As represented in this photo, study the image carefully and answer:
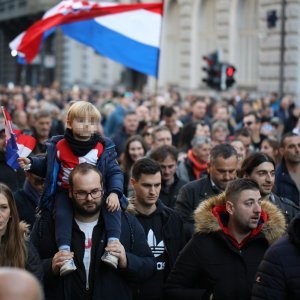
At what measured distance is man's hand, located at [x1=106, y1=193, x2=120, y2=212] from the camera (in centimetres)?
541

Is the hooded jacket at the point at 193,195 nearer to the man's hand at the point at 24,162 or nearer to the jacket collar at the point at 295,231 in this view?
the man's hand at the point at 24,162

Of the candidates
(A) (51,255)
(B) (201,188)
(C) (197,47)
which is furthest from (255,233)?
(C) (197,47)

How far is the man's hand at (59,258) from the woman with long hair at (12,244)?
0.94ft

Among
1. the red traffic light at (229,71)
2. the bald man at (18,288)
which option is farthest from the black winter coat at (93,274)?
the red traffic light at (229,71)

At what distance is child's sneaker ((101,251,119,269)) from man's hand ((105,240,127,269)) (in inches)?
0.9

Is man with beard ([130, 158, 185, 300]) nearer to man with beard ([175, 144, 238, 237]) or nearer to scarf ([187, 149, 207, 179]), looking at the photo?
man with beard ([175, 144, 238, 237])

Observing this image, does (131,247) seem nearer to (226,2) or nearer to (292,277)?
(292,277)

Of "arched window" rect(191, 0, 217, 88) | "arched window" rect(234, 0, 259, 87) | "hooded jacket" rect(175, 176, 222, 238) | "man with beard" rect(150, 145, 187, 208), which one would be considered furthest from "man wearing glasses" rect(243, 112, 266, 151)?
"arched window" rect(191, 0, 217, 88)

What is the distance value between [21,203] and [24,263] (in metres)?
2.05

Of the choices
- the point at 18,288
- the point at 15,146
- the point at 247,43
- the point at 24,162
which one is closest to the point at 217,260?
the point at 24,162

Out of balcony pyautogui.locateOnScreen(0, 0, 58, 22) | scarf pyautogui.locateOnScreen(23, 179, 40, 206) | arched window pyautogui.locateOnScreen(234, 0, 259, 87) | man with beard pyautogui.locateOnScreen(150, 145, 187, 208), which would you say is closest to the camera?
scarf pyautogui.locateOnScreen(23, 179, 40, 206)

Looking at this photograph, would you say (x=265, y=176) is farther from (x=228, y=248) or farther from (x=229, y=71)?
(x=229, y=71)

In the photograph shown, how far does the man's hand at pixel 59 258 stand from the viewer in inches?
208

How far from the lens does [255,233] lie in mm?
A: 5355
